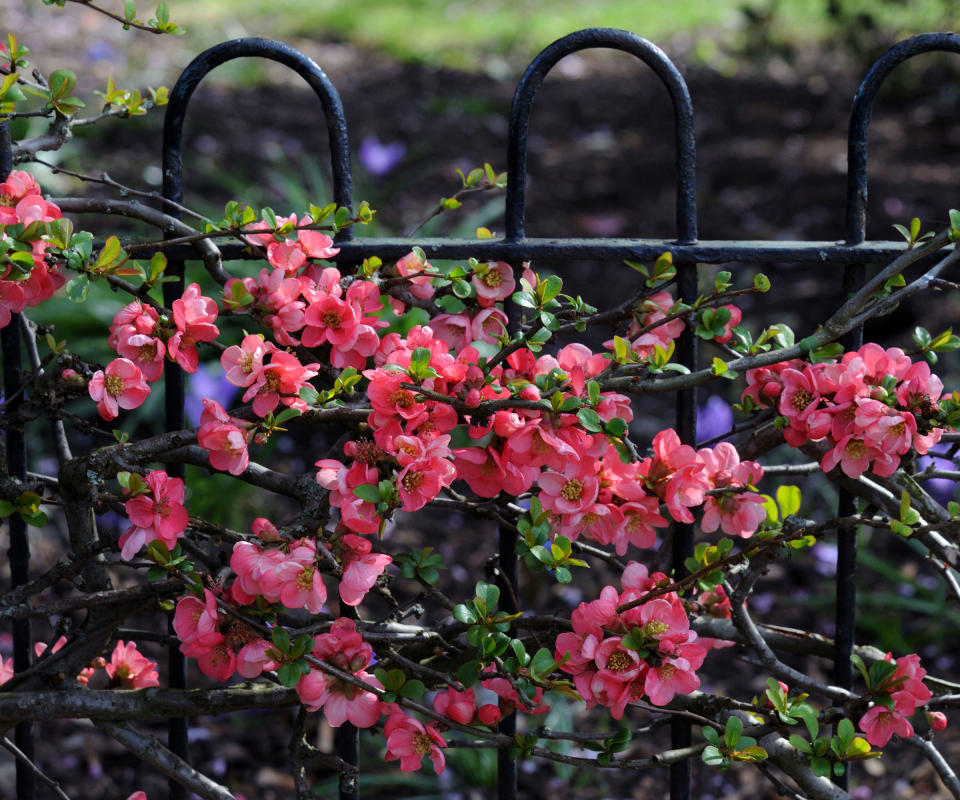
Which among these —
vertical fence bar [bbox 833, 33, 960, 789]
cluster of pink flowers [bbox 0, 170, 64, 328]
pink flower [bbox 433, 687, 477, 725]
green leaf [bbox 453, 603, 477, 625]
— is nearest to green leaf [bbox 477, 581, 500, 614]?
green leaf [bbox 453, 603, 477, 625]

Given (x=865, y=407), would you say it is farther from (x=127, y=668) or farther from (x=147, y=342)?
(x=127, y=668)

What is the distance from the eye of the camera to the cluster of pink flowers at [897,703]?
143 centimetres

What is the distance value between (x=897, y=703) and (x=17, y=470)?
3.96ft

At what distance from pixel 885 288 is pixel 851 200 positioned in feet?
0.48

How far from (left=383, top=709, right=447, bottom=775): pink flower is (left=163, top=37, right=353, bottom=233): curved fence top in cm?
66

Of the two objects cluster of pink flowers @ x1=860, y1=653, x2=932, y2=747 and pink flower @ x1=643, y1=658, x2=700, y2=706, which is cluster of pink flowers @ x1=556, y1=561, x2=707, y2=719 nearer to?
pink flower @ x1=643, y1=658, x2=700, y2=706

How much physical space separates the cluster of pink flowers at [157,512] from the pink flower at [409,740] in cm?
35

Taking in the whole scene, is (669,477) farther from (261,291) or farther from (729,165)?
(729,165)

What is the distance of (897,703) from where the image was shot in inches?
56.7

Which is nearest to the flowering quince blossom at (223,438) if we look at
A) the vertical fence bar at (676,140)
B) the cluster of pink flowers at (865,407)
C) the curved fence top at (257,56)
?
the curved fence top at (257,56)

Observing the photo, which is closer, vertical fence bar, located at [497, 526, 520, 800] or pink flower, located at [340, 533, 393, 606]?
pink flower, located at [340, 533, 393, 606]

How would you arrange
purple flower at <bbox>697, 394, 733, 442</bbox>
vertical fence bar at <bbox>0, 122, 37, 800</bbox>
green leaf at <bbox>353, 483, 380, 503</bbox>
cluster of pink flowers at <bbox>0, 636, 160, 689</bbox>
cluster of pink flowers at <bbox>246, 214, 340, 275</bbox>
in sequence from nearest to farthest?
green leaf at <bbox>353, 483, 380, 503</bbox> < cluster of pink flowers at <bbox>246, 214, 340, 275</bbox> < vertical fence bar at <bbox>0, 122, 37, 800</bbox> < cluster of pink flowers at <bbox>0, 636, 160, 689</bbox> < purple flower at <bbox>697, 394, 733, 442</bbox>

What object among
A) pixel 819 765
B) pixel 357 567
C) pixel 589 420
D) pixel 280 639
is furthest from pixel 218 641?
pixel 819 765

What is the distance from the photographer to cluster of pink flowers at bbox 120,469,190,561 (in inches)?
52.6
